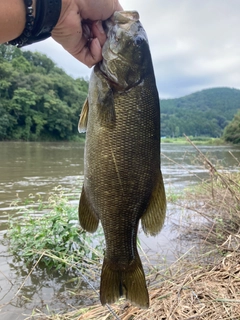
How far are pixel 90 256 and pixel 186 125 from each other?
369 feet

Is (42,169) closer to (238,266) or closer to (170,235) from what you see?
(170,235)

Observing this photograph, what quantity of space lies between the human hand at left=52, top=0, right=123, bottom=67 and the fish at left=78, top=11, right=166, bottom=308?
6 centimetres

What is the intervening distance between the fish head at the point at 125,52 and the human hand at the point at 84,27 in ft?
0.21

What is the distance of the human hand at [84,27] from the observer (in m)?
2.00

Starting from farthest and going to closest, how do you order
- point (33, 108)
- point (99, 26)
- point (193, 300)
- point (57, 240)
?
point (33, 108)
point (57, 240)
point (193, 300)
point (99, 26)

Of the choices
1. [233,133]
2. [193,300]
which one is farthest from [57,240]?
[233,133]

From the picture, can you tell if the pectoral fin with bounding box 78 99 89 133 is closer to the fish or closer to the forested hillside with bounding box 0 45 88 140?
the fish

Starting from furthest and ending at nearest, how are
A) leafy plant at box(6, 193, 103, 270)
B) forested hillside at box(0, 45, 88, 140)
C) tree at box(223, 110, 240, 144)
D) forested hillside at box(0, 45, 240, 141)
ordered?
tree at box(223, 110, 240, 144), forested hillside at box(0, 45, 240, 141), forested hillside at box(0, 45, 88, 140), leafy plant at box(6, 193, 103, 270)

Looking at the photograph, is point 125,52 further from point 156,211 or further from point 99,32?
point 156,211

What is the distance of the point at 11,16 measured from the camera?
1.79m

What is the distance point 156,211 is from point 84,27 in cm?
133

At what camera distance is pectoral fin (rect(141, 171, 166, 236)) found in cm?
209

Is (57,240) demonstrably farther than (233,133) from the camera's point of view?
No

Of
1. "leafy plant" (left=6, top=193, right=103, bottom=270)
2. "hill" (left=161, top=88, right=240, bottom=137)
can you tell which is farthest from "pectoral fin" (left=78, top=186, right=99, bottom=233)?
"hill" (left=161, top=88, right=240, bottom=137)
